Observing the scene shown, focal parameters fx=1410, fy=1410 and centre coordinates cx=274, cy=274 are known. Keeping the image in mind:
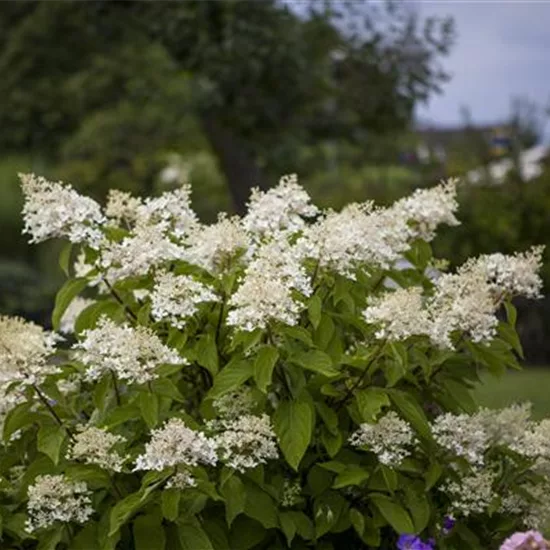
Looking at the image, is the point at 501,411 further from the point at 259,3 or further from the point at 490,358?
the point at 259,3

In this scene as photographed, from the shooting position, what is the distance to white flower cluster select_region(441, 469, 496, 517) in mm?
3834

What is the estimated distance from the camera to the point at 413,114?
50.0 feet

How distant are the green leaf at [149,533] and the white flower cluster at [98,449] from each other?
6.0 inches

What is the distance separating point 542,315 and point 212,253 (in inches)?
413

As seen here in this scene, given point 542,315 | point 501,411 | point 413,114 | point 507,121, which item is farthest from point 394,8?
point 501,411

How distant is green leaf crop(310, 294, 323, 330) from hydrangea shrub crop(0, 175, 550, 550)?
0.13ft

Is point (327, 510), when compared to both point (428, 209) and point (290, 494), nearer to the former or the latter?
point (290, 494)

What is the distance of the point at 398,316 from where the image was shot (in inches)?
140

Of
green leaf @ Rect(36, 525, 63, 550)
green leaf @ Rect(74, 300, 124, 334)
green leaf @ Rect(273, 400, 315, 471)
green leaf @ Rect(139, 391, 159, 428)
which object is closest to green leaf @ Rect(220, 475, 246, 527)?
green leaf @ Rect(273, 400, 315, 471)

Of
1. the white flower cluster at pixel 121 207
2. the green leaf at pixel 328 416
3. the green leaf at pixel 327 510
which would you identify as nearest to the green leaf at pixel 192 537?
the green leaf at pixel 327 510

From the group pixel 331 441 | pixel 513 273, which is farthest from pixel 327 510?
pixel 513 273

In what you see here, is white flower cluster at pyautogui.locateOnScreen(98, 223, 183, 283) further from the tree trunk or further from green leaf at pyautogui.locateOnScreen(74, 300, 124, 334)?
the tree trunk

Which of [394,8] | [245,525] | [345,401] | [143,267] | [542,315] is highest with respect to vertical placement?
[394,8]

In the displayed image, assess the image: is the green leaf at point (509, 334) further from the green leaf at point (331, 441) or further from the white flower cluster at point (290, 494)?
the white flower cluster at point (290, 494)
